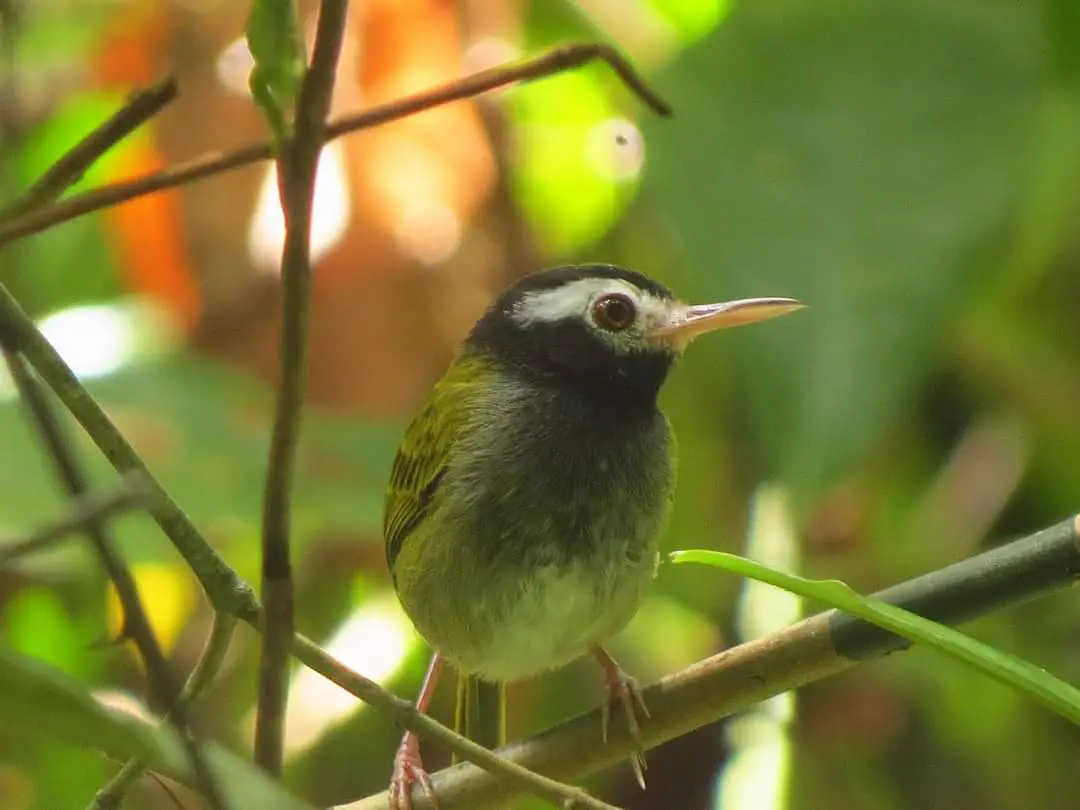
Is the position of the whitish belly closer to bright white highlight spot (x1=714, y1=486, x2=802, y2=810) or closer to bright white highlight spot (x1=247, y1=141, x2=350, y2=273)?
bright white highlight spot (x1=714, y1=486, x2=802, y2=810)

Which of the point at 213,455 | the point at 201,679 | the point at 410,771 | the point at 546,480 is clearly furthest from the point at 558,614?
the point at 213,455

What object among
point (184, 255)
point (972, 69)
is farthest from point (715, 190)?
point (184, 255)

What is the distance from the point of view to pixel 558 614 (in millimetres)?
2217

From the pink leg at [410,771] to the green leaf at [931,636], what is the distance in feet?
1.82

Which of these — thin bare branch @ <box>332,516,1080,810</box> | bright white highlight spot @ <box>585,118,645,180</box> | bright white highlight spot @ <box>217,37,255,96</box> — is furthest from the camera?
bright white highlight spot @ <box>217,37,255,96</box>

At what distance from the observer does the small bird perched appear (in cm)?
221

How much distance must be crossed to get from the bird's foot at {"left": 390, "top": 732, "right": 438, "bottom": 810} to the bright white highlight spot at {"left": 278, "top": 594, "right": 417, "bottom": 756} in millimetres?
665

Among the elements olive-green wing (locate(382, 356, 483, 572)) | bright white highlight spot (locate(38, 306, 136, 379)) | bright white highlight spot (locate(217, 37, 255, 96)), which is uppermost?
bright white highlight spot (locate(217, 37, 255, 96))

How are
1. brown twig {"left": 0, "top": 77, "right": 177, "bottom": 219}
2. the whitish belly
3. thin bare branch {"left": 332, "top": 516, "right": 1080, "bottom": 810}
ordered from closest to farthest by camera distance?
brown twig {"left": 0, "top": 77, "right": 177, "bottom": 219} → thin bare branch {"left": 332, "top": 516, "right": 1080, "bottom": 810} → the whitish belly

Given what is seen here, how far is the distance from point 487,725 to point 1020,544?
1.67 m

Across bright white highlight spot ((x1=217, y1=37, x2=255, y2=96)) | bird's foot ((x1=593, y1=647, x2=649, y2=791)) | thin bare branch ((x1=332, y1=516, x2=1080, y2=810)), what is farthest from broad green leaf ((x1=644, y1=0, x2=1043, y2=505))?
bright white highlight spot ((x1=217, y1=37, x2=255, y2=96))

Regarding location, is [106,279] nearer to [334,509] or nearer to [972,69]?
[334,509]

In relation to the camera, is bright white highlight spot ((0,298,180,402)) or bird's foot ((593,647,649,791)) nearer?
bird's foot ((593,647,649,791))

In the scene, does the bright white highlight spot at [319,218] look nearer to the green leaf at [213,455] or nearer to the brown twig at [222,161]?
the green leaf at [213,455]
